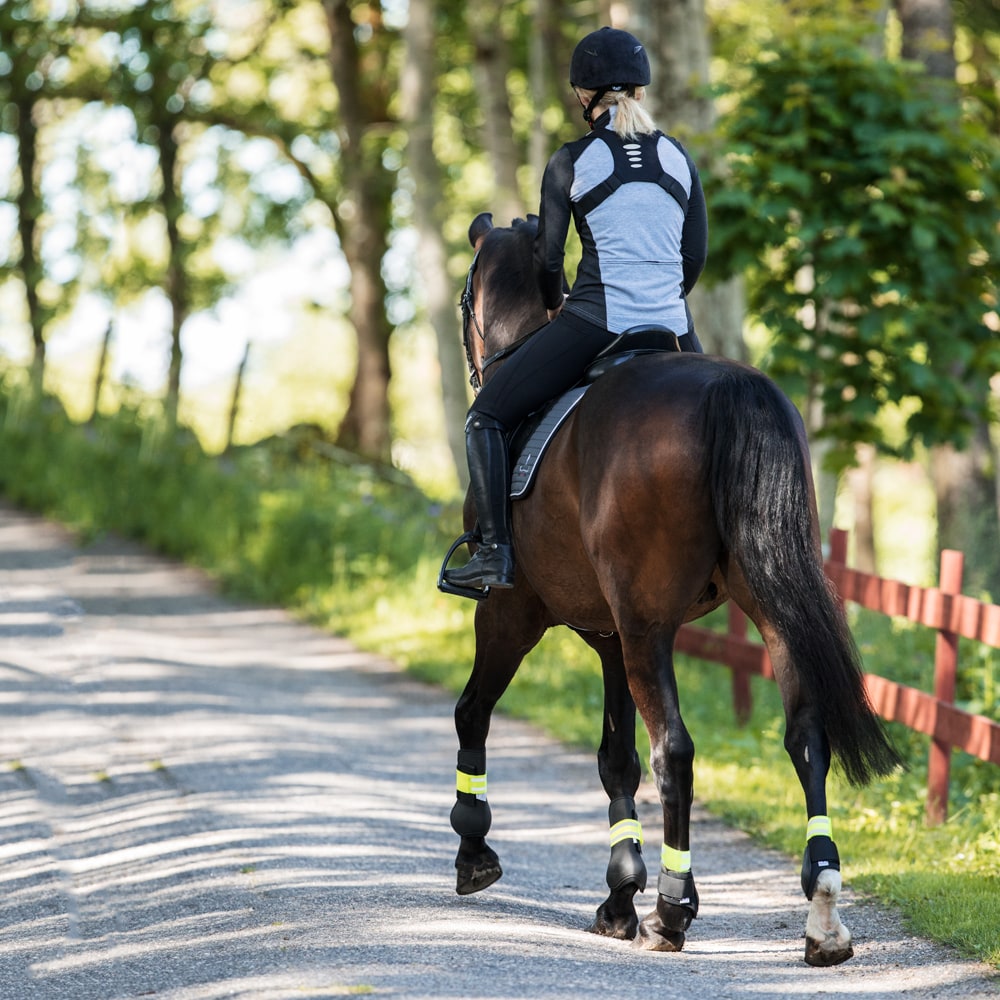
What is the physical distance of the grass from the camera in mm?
Answer: 6414

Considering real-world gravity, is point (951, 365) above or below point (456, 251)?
below

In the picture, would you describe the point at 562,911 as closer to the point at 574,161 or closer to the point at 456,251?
the point at 574,161

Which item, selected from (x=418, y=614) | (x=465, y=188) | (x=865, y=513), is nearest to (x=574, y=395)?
(x=418, y=614)

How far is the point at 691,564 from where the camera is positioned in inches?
→ 188

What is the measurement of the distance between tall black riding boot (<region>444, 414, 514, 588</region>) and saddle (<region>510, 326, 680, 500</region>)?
6cm

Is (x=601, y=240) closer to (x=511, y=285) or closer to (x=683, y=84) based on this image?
(x=511, y=285)

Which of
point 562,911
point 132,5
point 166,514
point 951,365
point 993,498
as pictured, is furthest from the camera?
point 132,5

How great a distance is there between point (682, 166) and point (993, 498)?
9.66m

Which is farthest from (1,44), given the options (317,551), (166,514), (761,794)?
(761,794)

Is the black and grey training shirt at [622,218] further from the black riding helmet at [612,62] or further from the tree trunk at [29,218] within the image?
the tree trunk at [29,218]

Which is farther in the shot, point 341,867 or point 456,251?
point 456,251

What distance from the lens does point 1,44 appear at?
2177cm

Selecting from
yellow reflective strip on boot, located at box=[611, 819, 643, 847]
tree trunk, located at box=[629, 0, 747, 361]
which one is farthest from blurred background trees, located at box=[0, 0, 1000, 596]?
yellow reflective strip on boot, located at box=[611, 819, 643, 847]

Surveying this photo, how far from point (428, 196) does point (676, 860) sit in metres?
12.4
